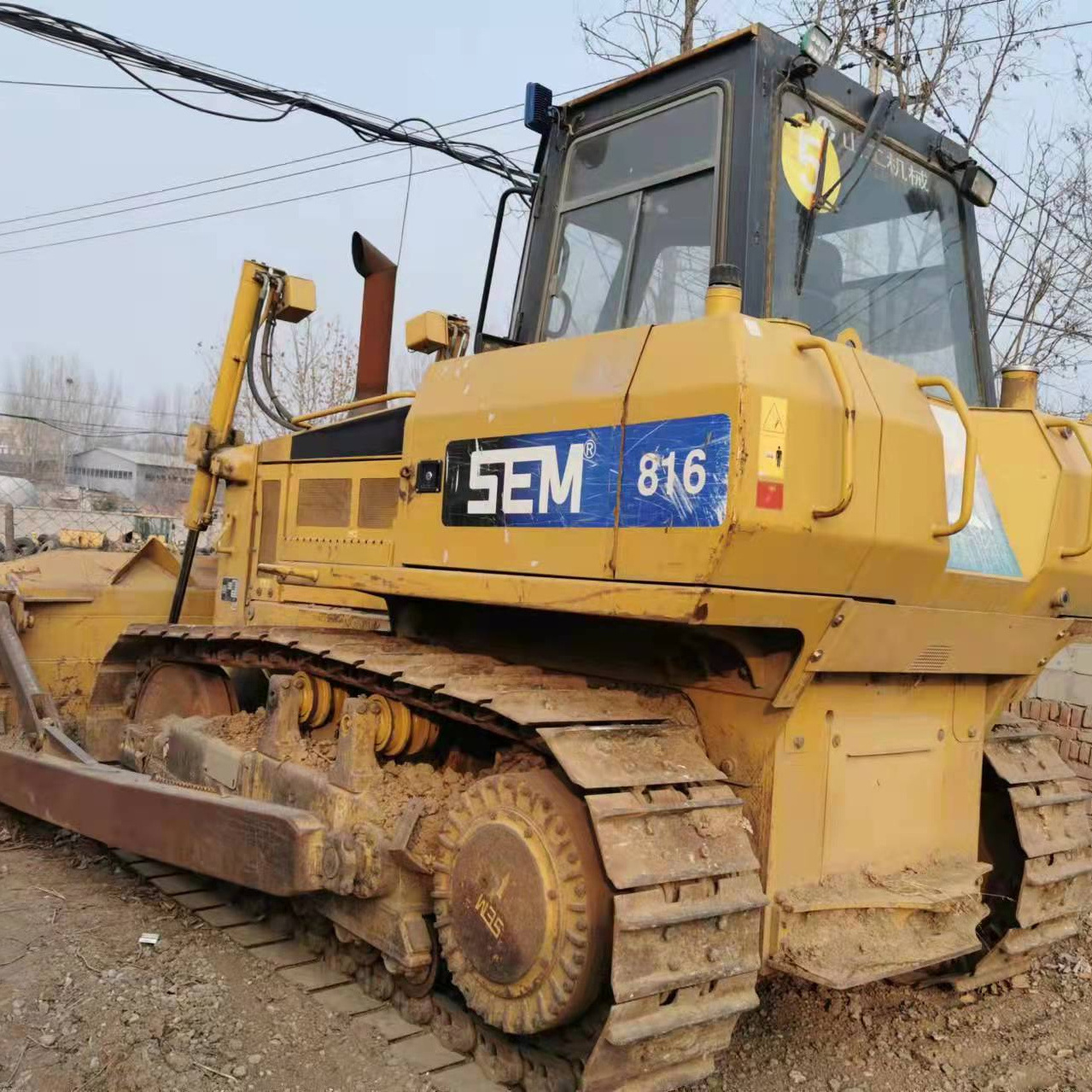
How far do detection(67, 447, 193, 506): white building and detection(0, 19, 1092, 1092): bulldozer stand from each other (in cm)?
4542

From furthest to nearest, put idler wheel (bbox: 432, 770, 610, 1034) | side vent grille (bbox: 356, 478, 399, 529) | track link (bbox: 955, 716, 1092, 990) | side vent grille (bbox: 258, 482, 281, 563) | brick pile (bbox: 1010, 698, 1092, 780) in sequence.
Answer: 1. brick pile (bbox: 1010, 698, 1092, 780)
2. side vent grille (bbox: 258, 482, 281, 563)
3. side vent grille (bbox: 356, 478, 399, 529)
4. track link (bbox: 955, 716, 1092, 990)
5. idler wheel (bbox: 432, 770, 610, 1034)

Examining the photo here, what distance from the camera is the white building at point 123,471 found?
50.6 m

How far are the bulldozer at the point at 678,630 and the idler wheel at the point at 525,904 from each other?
0.01 m

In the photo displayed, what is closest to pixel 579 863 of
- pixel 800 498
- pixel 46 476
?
pixel 800 498

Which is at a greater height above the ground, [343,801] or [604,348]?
[604,348]

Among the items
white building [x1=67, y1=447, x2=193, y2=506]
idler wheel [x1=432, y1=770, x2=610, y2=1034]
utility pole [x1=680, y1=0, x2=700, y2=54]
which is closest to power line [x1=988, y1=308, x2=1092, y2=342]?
utility pole [x1=680, y1=0, x2=700, y2=54]

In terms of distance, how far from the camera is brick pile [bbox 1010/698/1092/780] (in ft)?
22.0

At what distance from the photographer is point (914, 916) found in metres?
3.36

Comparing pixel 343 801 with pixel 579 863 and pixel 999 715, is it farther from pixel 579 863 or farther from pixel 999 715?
pixel 999 715

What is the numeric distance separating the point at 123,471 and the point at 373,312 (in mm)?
56341

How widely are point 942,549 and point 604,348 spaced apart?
107 centimetres

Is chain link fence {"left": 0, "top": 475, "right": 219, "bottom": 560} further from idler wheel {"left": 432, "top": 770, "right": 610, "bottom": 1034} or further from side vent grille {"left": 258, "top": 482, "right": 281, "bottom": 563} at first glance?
idler wheel {"left": 432, "top": 770, "right": 610, "bottom": 1034}

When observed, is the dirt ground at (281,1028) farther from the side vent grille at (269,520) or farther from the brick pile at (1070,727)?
the brick pile at (1070,727)

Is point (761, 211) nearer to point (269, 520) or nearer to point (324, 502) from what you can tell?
point (324, 502)
